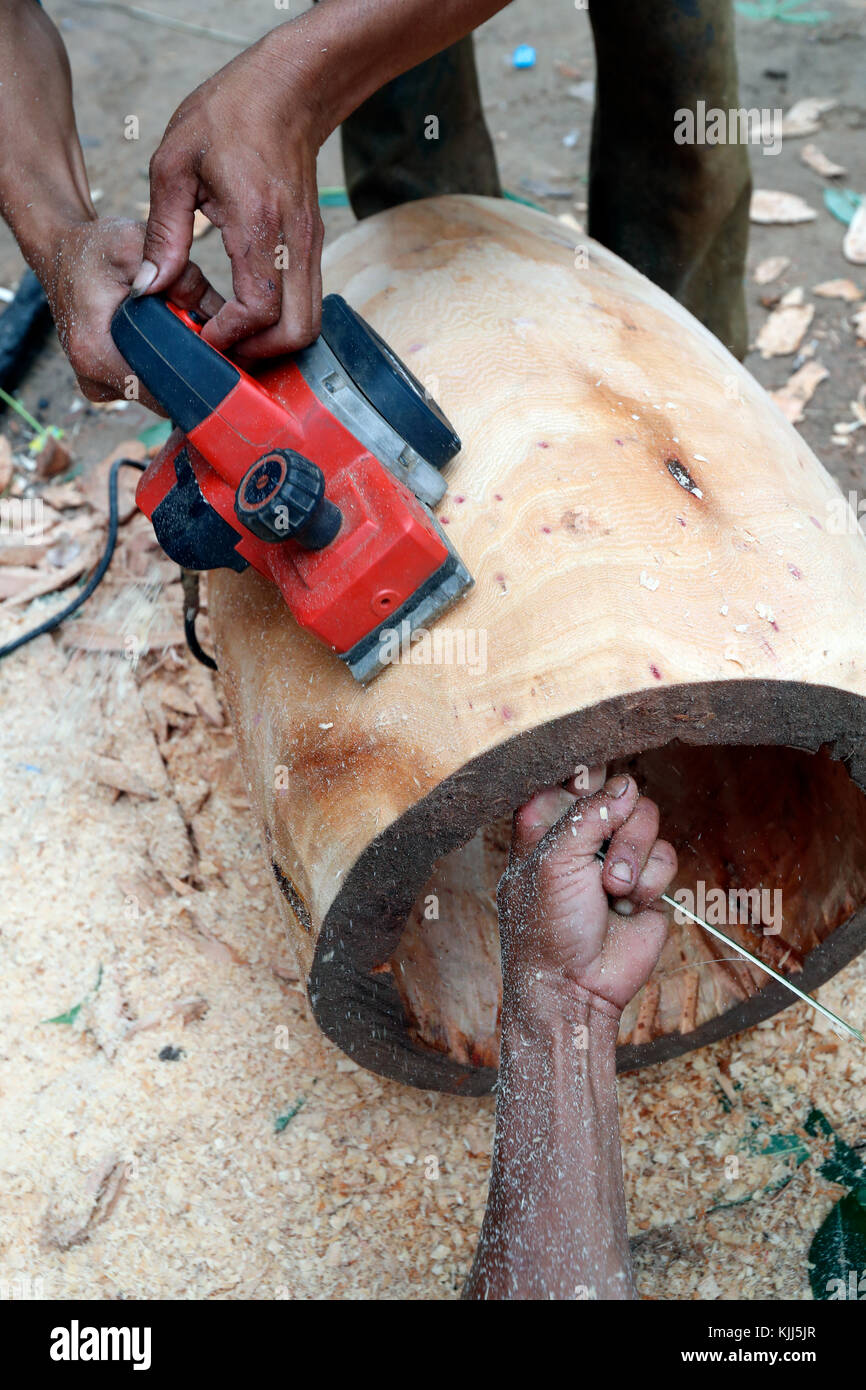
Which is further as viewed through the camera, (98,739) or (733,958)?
(98,739)

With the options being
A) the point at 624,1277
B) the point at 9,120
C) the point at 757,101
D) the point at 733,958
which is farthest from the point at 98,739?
the point at 757,101

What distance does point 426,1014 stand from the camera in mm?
1870

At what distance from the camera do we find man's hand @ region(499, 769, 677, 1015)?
4.82 feet

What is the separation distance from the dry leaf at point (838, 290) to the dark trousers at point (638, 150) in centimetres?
90

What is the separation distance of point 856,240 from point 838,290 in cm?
28

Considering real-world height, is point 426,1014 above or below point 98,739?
below

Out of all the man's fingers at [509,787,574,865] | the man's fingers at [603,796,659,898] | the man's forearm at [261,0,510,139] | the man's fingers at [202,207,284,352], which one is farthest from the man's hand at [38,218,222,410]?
the man's fingers at [603,796,659,898]

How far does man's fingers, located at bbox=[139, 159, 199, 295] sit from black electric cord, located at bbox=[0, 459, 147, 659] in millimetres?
1182

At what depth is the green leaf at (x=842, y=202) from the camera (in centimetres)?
396

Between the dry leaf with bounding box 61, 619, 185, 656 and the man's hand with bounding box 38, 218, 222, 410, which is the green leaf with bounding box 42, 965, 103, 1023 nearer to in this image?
the dry leaf with bounding box 61, 619, 185, 656

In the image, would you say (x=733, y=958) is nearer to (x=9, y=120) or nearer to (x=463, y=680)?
(x=463, y=680)

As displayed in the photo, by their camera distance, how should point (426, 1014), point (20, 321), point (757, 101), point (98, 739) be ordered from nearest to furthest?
point (426, 1014) < point (98, 739) < point (20, 321) < point (757, 101)
